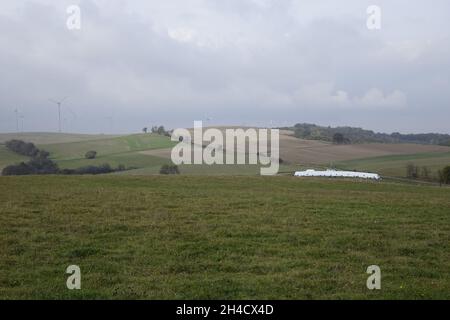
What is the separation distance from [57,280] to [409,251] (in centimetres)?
946

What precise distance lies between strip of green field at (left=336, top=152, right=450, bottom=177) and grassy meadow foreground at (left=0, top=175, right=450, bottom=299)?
167ft

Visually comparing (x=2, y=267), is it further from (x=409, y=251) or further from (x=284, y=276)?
(x=409, y=251)

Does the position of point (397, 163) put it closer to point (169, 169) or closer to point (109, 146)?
point (169, 169)

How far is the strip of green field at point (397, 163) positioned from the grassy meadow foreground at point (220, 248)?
50.8m

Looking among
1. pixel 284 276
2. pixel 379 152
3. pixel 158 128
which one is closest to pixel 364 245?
pixel 284 276

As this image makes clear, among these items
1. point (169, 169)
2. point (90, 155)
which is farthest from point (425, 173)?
point (90, 155)

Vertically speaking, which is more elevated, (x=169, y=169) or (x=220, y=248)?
(x=220, y=248)

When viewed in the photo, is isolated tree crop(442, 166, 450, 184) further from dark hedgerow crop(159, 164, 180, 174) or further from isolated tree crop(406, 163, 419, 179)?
dark hedgerow crop(159, 164, 180, 174)

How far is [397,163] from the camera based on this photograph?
267 feet

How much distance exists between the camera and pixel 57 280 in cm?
1031

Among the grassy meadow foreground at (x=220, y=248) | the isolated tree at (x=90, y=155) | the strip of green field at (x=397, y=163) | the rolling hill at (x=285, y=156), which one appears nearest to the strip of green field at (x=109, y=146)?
the rolling hill at (x=285, y=156)

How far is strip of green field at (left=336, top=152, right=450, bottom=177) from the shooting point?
7156 cm

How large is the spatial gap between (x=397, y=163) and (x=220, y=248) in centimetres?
7444

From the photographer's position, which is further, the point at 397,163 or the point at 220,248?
the point at 397,163
